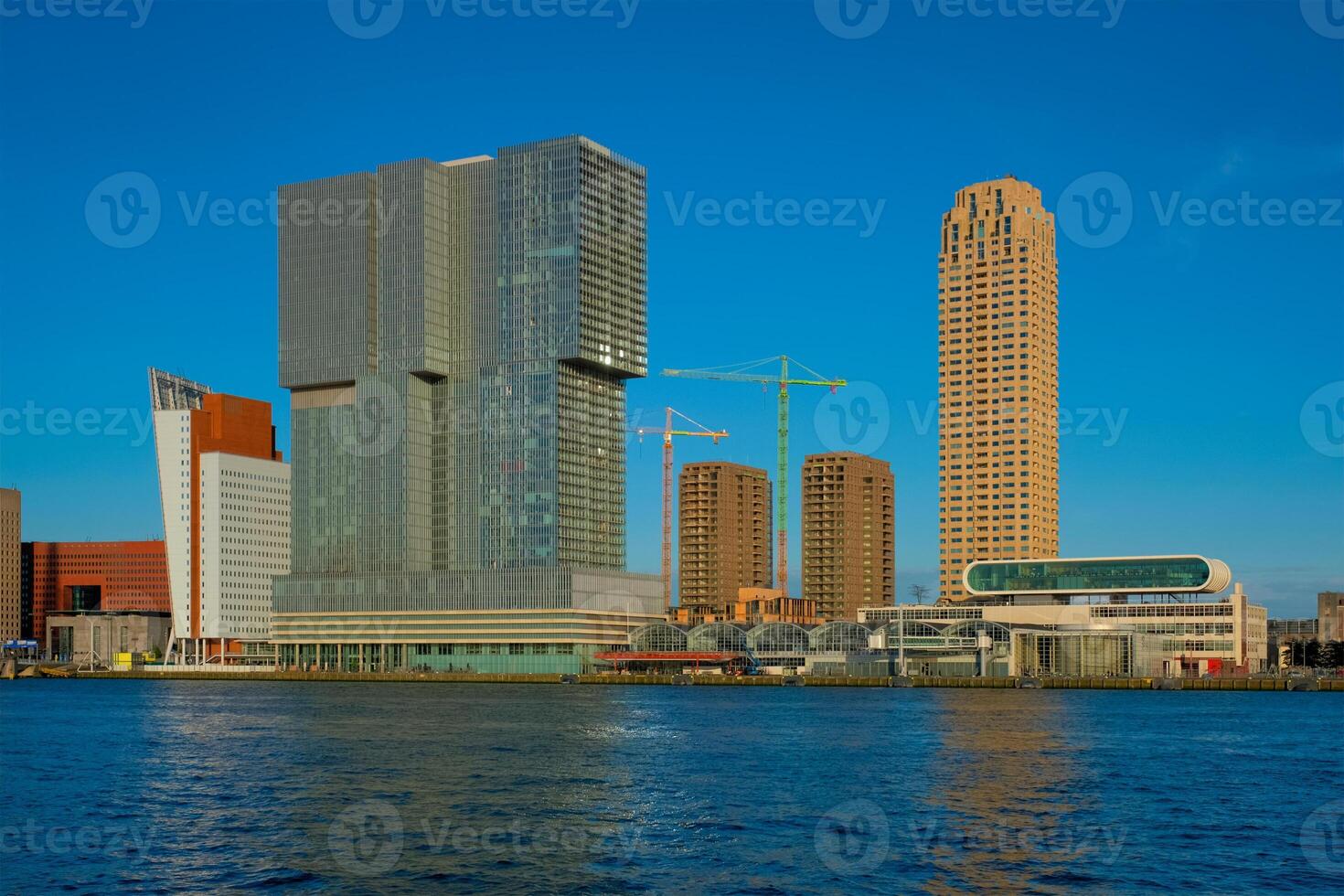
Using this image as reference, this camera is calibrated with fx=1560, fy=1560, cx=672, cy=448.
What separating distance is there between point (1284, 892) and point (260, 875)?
3716cm

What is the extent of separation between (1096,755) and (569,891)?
187 feet

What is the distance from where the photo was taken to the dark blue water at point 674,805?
58.6 m

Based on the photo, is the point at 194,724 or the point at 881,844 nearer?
the point at 881,844

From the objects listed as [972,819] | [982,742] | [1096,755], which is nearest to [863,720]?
[982,742]

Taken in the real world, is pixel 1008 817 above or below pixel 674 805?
above

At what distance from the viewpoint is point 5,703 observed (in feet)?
625

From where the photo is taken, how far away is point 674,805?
251 ft

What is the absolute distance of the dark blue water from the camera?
58.6 metres

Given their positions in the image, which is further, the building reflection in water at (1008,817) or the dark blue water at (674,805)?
the dark blue water at (674,805)

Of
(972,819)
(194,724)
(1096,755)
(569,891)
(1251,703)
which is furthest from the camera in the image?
(1251,703)

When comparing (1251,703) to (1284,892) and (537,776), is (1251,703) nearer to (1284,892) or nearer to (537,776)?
(537,776)

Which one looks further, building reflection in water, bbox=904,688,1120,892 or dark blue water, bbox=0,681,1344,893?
dark blue water, bbox=0,681,1344,893

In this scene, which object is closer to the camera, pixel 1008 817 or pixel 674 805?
pixel 1008 817

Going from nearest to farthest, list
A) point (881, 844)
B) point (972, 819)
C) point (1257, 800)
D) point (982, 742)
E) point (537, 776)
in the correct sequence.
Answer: point (881, 844), point (972, 819), point (1257, 800), point (537, 776), point (982, 742)
